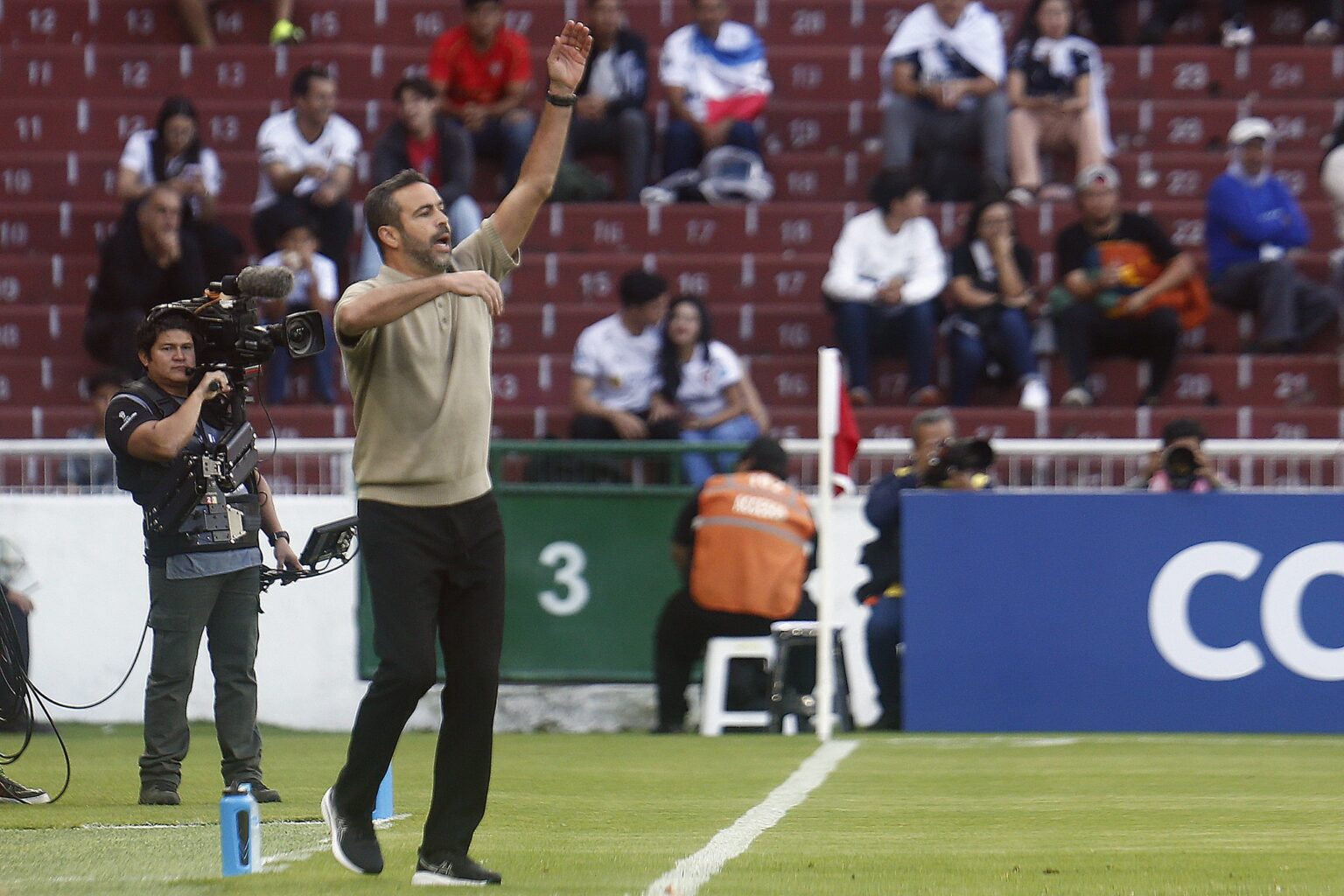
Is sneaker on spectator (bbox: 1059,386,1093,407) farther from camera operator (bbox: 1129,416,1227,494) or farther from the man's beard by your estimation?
the man's beard

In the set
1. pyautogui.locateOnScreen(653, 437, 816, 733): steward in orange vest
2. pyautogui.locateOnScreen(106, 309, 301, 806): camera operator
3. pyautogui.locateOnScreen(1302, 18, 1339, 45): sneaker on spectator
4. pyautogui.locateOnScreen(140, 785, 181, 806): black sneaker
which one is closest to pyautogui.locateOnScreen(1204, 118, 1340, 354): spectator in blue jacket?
pyautogui.locateOnScreen(1302, 18, 1339, 45): sneaker on spectator

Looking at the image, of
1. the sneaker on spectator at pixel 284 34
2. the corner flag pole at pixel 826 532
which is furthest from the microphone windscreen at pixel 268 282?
the sneaker on spectator at pixel 284 34

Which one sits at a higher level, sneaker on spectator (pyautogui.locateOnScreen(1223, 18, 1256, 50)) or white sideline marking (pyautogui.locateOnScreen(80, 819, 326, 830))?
sneaker on spectator (pyautogui.locateOnScreen(1223, 18, 1256, 50))

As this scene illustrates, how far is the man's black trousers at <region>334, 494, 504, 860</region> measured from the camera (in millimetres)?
5684

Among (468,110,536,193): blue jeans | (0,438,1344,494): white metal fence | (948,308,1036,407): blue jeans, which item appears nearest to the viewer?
(0,438,1344,494): white metal fence

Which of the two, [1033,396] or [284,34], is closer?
[1033,396]

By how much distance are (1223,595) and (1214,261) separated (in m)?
4.73

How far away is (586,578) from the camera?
13.6m

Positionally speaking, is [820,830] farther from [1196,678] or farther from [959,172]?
[959,172]

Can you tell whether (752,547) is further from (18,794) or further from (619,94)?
(619,94)

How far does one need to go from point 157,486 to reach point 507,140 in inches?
365

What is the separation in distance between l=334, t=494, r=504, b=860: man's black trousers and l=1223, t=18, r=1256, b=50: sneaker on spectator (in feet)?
46.6

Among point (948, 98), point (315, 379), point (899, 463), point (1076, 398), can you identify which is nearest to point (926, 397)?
point (1076, 398)

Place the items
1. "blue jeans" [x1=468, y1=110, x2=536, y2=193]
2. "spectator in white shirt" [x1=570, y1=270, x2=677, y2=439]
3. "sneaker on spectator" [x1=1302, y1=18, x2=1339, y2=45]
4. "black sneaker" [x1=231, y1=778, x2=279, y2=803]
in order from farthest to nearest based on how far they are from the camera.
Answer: "sneaker on spectator" [x1=1302, y1=18, x2=1339, y2=45] → "blue jeans" [x1=468, y1=110, x2=536, y2=193] → "spectator in white shirt" [x1=570, y1=270, x2=677, y2=439] → "black sneaker" [x1=231, y1=778, x2=279, y2=803]
